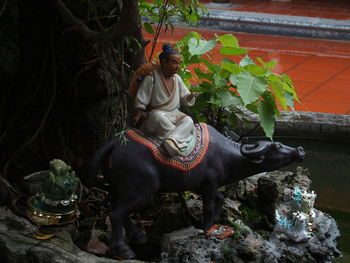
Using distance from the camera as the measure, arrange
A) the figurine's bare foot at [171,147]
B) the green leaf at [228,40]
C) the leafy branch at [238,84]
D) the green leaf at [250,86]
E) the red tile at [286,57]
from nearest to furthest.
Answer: the figurine's bare foot at [171,147] → the green leaf at [250,86] → the leafy branch at [238,84] → the green leaf at [228,40] → the red tile at [286,57]

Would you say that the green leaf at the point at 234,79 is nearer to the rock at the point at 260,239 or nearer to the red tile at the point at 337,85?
the rock at the point at 260,239

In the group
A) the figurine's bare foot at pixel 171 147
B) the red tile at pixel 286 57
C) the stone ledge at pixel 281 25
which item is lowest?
the stone ledge at pixel 281 25

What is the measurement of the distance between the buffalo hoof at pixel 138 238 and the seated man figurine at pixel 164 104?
0.67 meters

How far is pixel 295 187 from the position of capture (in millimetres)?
4746

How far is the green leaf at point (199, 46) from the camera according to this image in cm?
446

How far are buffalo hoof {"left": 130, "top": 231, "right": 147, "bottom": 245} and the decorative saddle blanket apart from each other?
0.58 meters

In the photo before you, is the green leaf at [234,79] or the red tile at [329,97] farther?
the red tile at [329,97]

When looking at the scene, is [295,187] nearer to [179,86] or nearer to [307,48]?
[179,86]

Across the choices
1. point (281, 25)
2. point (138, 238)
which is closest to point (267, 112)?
point (138, 238)

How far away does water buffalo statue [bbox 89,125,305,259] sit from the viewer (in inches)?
150

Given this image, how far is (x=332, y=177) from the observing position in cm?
580

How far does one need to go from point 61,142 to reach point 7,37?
2.57ft

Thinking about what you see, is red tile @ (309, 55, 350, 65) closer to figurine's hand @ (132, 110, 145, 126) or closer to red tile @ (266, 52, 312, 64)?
red tile @ (266, 52, 312, 64)

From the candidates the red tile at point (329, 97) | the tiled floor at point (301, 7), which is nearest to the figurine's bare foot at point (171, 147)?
the red tile at point (329, 97)
